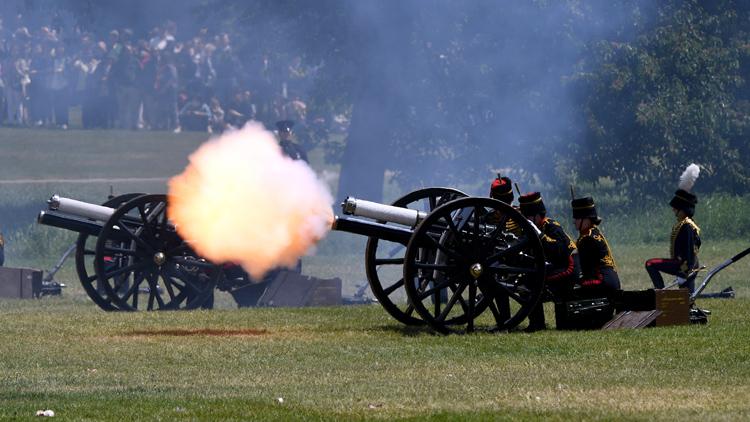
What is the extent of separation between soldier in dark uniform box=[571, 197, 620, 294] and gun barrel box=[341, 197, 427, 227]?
1470 mm

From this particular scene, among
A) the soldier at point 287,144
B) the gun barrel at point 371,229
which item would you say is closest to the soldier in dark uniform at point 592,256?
the gun barrel at point 371,229

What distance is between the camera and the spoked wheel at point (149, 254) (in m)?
17.7

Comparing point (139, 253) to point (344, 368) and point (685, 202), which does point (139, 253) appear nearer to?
point (344, 368)

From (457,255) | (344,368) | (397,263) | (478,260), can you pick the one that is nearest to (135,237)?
(397,263)

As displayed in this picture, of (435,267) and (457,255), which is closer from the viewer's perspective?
(435,267)

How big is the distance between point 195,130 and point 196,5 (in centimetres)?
1010

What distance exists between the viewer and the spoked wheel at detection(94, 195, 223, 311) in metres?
17.7

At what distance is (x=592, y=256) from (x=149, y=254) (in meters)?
5.10

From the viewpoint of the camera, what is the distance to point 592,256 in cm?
1527

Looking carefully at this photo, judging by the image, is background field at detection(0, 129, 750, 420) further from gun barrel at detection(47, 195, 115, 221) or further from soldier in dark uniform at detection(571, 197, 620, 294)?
gun barrel at detection(47, 195, 115, 221)

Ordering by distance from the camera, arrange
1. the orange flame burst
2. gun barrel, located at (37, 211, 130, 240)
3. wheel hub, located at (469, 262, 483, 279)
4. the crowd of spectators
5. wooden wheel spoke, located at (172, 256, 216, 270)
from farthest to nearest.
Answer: the crowd of spectators → gun barrel, located at (37, 211, 130, 240) → wooden wheel spoke, located at (172, 256, 216, 270) → the orange flame burst → wheel hub, located at (469, 262, 483, 279)

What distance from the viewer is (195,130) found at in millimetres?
42438

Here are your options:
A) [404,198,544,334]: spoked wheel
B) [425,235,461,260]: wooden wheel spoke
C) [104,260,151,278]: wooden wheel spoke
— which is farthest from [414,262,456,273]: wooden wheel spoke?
[104,260,151,278]: wooden wheel spoke

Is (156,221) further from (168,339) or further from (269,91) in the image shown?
(269,91)
